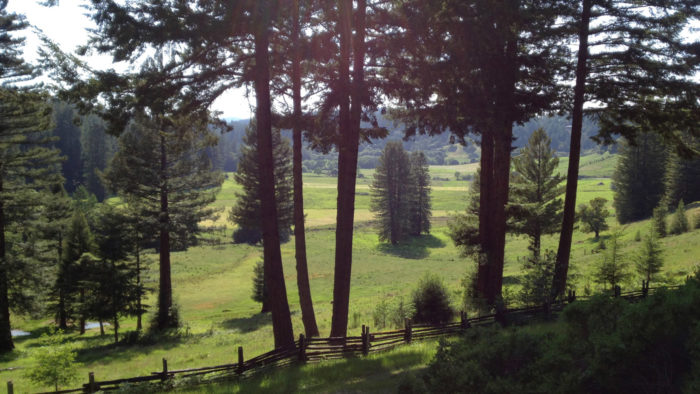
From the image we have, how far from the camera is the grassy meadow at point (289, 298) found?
420 inches

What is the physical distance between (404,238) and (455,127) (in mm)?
54117

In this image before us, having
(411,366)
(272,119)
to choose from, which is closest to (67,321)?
(272,119)

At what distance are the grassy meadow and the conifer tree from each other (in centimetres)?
379

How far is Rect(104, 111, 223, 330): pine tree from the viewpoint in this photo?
23.8 m

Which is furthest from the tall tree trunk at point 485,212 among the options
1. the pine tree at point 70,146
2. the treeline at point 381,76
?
the pine tree at point 70,146

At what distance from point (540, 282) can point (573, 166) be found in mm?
4144

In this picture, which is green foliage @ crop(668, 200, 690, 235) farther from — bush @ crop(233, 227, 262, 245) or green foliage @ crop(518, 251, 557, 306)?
bush @ crop(233, 227, 262, 245)

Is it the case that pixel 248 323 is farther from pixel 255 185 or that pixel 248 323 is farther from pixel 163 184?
pixel 255 185

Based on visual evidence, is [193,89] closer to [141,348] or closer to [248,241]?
[141,348]

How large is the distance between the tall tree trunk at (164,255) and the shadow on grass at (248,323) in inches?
128

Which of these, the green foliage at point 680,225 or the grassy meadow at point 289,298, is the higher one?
the green foliage at point 680,225

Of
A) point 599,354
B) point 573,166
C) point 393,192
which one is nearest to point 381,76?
point 573,166

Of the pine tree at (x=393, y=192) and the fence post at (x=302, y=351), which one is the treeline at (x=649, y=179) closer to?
the pine tree at (x=393, y=192)

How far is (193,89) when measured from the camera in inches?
452
